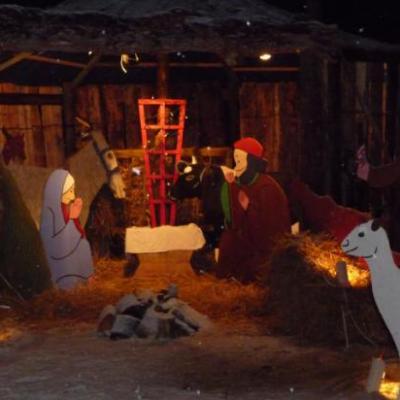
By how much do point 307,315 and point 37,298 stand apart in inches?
117

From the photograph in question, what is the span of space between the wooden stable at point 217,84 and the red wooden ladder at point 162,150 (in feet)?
1.01

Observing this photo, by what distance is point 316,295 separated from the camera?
688cm

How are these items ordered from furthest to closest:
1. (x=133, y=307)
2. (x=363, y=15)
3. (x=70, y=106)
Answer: (x=363, y=15), (x=70, y=106), (x=133, y=307)

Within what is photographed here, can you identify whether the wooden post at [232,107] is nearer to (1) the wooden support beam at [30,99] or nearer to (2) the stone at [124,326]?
(1) the wooden support beam at [30,99]

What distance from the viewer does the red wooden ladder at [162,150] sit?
10484 millimetres

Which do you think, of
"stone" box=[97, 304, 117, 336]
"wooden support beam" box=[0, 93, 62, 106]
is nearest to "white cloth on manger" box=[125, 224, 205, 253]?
"wooden support beam" box=[0, 93, 62, 106]

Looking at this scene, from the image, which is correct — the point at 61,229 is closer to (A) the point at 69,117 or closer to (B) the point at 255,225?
(B) the point at 255,225

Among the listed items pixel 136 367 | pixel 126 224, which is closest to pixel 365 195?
pixel 126 224

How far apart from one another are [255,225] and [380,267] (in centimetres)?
349

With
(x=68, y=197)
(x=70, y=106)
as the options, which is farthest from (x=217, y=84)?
(x=68, y=197)

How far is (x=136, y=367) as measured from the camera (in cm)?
622

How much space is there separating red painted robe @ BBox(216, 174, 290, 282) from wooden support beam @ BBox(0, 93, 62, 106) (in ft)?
10.8

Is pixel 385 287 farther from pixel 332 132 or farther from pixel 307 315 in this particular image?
pixel 332 132

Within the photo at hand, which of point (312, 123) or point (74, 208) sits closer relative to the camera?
point (74, 208)
